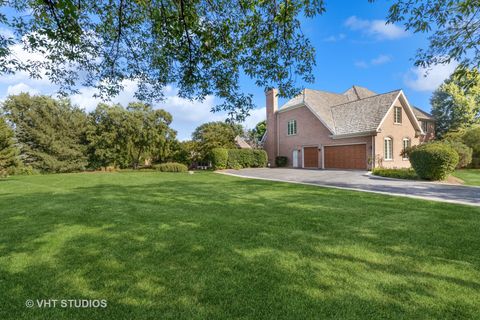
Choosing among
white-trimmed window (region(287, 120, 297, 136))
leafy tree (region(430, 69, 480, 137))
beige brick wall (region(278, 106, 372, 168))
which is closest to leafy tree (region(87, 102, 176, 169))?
beige brick wall (region(278, 106, 372, 168))

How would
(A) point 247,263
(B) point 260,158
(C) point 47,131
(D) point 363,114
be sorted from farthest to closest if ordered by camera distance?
(B) point 260,158, (C) point 47,131, (D) point 363,114, (A) point 247,263

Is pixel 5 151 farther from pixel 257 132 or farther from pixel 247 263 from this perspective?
pixel 257 132

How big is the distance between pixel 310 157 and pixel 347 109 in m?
5.90

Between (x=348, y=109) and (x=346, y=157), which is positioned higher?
(x=348, y=109)

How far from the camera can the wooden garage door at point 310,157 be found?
2356cm

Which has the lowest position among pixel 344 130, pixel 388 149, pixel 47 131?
pixel 388 149

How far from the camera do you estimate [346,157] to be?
2078 centimetres

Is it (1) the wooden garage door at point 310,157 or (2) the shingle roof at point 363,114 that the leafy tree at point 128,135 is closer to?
(1) the wooden garage door at point 310,157

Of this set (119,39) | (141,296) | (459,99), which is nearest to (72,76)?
(119,39)

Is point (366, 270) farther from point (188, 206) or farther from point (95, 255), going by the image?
point (188, 206)

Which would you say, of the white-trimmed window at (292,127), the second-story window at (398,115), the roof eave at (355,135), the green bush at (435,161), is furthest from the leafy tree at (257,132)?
the green bush at (435,161)

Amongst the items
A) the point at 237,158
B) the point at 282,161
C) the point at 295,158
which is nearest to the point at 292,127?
the point at 295,158

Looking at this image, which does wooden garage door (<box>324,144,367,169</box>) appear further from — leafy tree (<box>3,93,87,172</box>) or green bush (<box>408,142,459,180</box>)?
leafy tree (<box>3,93,87,172</box>)

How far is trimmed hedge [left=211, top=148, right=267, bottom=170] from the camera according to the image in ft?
80.2
